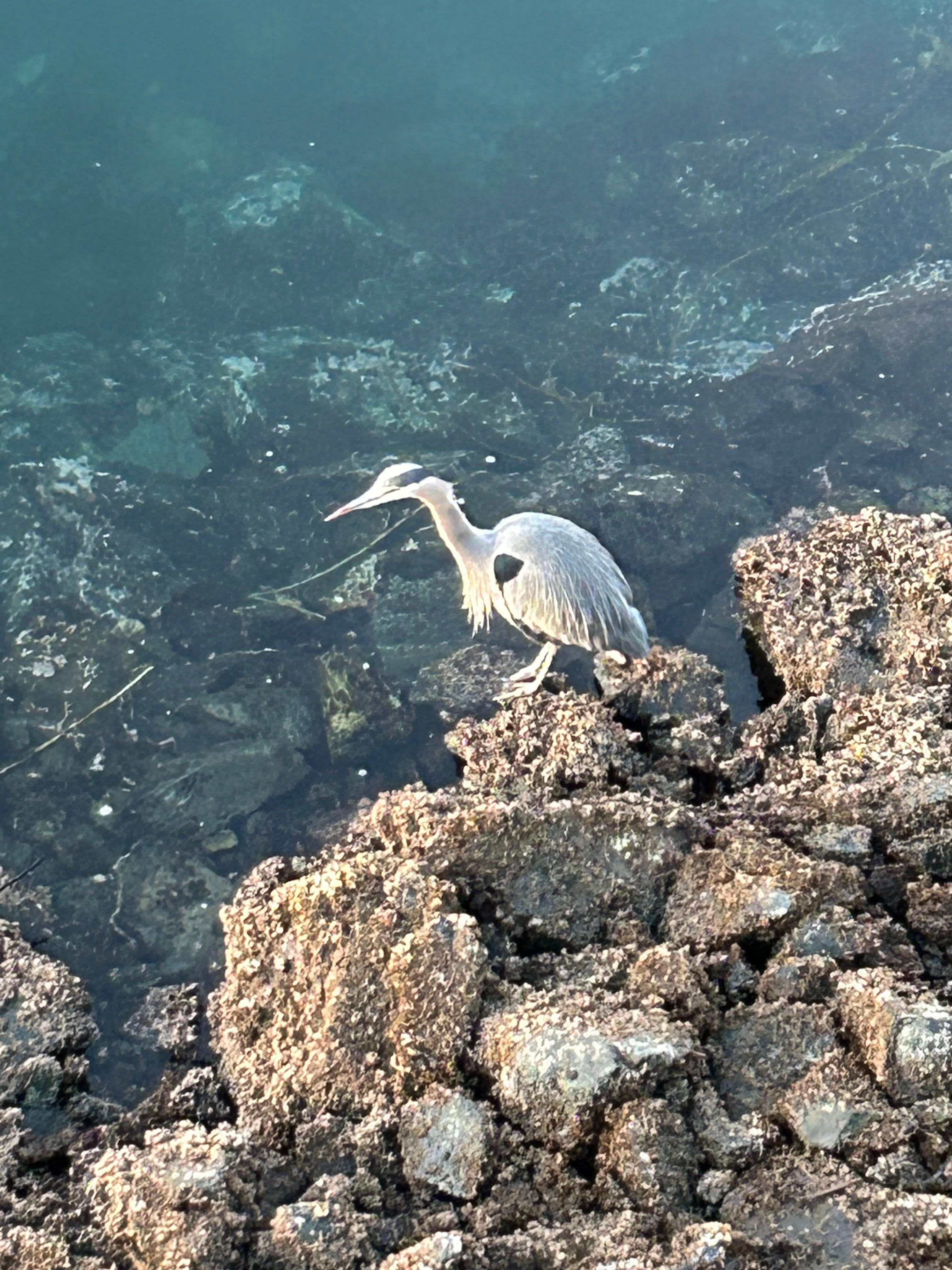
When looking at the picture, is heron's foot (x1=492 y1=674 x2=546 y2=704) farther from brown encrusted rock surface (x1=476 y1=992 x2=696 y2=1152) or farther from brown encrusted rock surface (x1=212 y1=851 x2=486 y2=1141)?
brown encrusted rock surface (x1=476 y1=992 x2=696 y2=1152)

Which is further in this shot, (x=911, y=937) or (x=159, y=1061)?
(x=159, y=1061)

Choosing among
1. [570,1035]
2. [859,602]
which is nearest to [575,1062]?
[570,1035]

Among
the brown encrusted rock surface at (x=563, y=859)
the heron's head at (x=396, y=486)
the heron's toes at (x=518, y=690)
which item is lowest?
the heron's toes at (x=518, y=690)

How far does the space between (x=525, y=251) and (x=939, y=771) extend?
202 inches

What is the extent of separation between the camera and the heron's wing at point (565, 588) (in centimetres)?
325

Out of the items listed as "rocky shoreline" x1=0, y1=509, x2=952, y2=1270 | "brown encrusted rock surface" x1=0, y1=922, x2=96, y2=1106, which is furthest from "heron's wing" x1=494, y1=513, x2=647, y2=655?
"brown encrusted rock surface" x1=0, y1=922, x2=96, y2=1106

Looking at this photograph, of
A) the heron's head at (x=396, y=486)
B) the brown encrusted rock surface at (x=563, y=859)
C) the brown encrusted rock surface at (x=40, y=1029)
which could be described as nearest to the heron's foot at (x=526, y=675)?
the heron's head at (x=396, y=486)

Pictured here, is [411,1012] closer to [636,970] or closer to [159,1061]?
[636,970]

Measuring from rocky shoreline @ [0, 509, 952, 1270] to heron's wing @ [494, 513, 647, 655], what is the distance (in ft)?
2.26

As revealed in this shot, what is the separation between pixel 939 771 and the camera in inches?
86.0

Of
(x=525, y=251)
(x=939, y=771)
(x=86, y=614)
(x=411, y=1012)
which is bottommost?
(x=939, y=771)

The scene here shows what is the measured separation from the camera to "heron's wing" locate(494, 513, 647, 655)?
3.25m

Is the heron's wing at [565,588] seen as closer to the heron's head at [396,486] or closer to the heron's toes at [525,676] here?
the heron's toes at [525,676]

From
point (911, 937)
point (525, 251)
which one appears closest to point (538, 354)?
point (525, 251)
